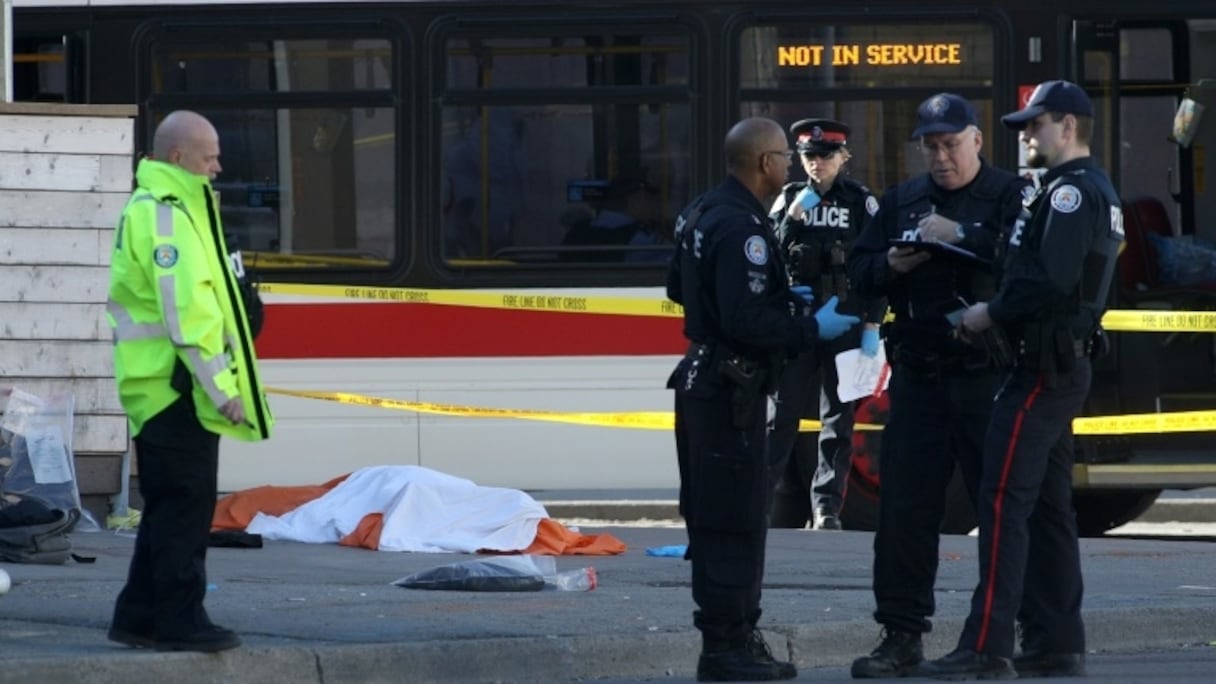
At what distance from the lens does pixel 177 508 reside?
7168mm

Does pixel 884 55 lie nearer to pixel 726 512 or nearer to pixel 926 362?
pixel 926 362

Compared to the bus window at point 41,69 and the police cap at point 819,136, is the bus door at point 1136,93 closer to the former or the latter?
the police cap at point 819,136

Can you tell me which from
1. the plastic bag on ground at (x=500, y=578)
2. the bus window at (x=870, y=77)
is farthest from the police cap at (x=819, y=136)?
the plastic bag on ground at (x=500, y=578)

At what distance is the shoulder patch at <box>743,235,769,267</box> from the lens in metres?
7.15

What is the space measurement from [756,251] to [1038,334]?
90 centimetres

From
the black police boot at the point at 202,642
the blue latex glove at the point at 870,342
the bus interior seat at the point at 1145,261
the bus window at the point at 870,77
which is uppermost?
the bus window at the point at 870,77

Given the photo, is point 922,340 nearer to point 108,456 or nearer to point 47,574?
point 47,574

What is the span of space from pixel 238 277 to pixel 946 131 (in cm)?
225

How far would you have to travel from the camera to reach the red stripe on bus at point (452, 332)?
12.4 metres

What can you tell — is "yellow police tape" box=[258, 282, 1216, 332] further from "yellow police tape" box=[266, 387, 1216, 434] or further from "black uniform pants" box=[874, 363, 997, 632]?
"black uniform pants" box=[874, 363, 997, 632]

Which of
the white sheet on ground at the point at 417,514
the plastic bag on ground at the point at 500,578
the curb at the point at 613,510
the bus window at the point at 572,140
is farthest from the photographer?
the curb at the point at 613,510

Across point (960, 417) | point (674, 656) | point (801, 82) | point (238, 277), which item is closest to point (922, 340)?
point (960, 417)

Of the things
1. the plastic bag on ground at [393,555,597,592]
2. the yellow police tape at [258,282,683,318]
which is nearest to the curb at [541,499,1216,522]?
the yellow police tape at [258,282,683,318]

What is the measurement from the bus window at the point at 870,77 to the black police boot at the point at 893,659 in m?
4.92
